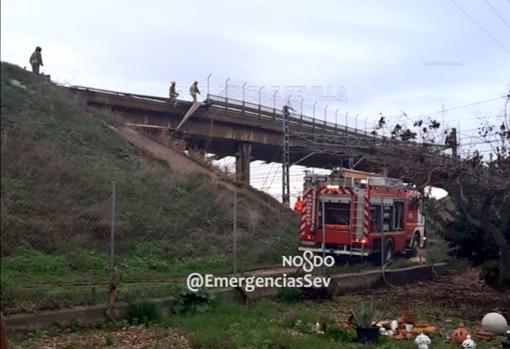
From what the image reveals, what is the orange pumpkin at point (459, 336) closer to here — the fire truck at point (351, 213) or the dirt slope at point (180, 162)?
the fire truck at point (351, 213)

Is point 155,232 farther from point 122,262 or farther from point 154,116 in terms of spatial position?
point 154,116

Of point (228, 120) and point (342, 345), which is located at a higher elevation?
point (228, 120)

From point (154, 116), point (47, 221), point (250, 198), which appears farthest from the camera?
point (154, 116)

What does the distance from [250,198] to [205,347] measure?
19.3m

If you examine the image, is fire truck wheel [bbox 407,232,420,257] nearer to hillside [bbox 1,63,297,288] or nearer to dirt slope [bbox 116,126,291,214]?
hillside [bbox 1,63,297,288]

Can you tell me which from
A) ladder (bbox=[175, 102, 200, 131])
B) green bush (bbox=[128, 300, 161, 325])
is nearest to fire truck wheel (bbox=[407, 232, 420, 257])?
ladder (bbox=[175, 102, 200, 131])

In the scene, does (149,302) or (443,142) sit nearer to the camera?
(149,302)

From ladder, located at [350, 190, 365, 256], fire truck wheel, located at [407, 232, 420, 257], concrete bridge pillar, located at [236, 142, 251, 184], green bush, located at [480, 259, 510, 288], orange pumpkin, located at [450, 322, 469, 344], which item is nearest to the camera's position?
orange pumpkin, located at [450, 322, 469, 344]

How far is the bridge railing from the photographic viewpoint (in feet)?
115

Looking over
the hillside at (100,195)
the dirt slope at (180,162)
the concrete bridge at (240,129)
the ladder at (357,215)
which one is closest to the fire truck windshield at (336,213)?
the ladder at (357,215)

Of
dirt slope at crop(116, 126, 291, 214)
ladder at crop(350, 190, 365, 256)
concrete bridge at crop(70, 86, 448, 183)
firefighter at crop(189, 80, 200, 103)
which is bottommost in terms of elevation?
ladder at crop(350, 190, 365, 256)

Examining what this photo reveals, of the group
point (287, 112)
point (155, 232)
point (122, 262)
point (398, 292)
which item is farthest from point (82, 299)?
point (287, 112)

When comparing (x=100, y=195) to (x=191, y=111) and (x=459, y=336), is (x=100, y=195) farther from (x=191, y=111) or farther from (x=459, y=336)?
(x=191, y=111)

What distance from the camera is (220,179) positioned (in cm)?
2931
